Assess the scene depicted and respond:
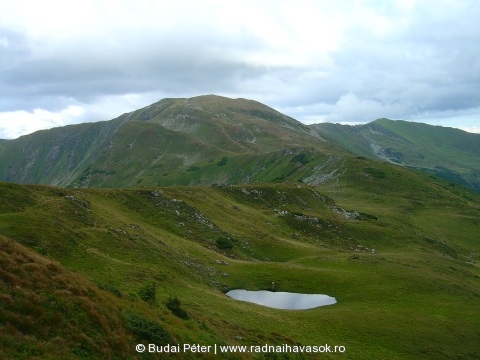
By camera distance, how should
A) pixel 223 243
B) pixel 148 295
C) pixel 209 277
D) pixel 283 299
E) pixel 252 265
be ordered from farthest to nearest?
pixel 223 243 < pixel 252 265 < pixel 209 277 < pixel 283 299 < pixel 148 295

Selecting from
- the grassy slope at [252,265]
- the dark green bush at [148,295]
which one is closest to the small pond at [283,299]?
the grassy slope at [252,265]

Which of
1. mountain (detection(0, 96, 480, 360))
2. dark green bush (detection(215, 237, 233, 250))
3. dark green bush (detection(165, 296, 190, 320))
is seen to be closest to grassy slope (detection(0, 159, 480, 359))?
mountain (detection(0, 96, 480, 360))

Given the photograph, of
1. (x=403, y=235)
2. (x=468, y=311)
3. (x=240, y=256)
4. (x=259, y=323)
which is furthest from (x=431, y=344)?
(x=403, y=235)

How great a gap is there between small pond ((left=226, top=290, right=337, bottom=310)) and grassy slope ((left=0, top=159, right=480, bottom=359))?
5.29 feet

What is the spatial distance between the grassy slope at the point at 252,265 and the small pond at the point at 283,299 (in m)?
1.61

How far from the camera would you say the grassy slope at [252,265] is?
3881 cm

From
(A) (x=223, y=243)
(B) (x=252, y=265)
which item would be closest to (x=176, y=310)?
(B) (x=252, y=265)

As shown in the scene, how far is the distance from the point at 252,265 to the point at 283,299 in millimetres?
10364

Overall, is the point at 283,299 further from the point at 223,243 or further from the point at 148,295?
the point at 148,295

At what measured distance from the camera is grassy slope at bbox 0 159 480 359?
38.8 metres

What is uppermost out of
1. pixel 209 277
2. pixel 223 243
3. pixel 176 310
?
pixel 176 310

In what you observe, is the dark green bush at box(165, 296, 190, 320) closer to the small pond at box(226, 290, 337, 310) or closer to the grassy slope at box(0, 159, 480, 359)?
the grassy slope at box(0, 159, 480, 359)

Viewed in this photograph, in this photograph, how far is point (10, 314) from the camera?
19234mm

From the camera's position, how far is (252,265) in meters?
62.8
